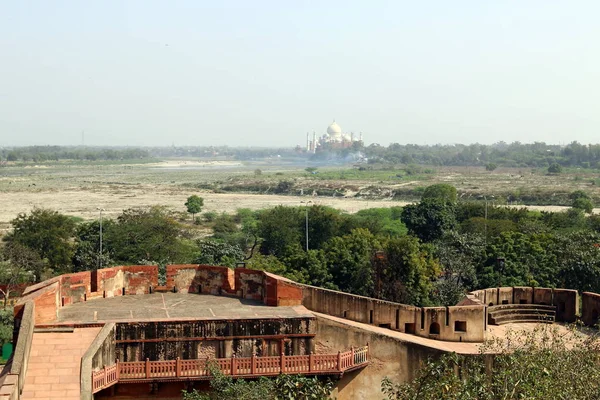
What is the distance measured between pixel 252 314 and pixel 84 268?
24.0 meters

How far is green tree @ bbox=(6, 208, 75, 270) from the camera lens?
1784 inches

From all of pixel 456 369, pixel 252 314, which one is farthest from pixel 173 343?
pixel 456 369

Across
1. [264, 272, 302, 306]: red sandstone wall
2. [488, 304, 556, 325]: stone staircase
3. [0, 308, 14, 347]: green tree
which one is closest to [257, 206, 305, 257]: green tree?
[0, 308, 14, 347]: green tree

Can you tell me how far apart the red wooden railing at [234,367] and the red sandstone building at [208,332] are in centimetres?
2

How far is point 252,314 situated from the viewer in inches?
840

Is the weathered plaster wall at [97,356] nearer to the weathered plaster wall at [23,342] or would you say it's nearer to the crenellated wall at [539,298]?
the weathered plaster wall at [23,342]

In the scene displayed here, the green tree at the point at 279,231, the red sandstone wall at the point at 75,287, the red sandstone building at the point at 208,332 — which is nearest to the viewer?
the red sandstone building at the point at 208,332

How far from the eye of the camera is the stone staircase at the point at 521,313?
24891mm

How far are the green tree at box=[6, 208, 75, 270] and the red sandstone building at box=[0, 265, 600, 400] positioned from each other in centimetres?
2215

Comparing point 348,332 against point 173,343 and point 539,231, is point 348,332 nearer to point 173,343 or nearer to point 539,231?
point 173,343

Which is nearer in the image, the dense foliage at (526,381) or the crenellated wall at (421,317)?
the dense foliage at (526,381)

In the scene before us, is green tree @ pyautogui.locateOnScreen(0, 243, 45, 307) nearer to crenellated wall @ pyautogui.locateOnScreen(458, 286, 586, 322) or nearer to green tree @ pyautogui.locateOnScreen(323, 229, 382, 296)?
green tree @ pyautogui.locateOnScreen(323, 229, 382, 296)

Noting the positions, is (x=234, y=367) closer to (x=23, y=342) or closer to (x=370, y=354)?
(x=370, y=354)

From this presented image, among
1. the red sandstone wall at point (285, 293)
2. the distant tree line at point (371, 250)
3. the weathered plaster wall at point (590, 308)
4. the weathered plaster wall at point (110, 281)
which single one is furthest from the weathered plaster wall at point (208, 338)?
the distant tree line at point (371, 250)
